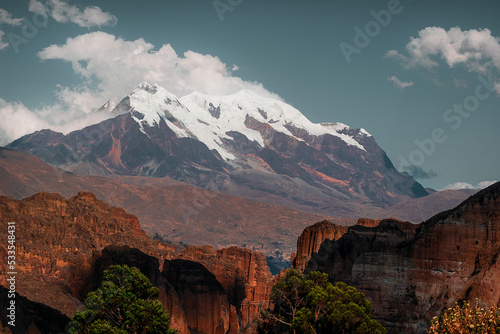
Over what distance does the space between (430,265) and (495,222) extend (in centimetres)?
1003

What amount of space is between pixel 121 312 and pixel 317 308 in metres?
22.4

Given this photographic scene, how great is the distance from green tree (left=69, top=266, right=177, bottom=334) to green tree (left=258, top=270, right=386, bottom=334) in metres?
16.0

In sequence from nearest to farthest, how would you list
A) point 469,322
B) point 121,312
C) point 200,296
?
point 469,322, point 121,312, point 200,296

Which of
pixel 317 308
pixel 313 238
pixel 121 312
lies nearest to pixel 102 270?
pixel 313 238

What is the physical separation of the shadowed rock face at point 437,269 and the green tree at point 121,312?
1255 inches

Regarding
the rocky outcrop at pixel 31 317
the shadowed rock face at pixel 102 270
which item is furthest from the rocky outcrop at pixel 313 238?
the rocky outcrop at pixel 31 317

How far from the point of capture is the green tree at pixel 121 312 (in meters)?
72.2

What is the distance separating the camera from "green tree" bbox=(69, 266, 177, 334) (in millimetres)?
72188

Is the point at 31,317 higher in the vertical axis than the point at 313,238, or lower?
lower

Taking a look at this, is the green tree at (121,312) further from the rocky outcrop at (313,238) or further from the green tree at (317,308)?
the rocky outcrop at (313,238)

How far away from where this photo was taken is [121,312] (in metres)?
74.8

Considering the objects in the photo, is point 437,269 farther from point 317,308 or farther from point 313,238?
point 313,238

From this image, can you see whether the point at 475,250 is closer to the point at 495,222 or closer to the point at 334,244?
the point at 495,222

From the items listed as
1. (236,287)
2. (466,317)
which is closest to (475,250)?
(466,317)
